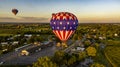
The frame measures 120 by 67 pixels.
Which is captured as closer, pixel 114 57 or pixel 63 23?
pixel 63 23

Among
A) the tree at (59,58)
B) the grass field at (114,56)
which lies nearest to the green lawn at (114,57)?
the grass field at (114,56)

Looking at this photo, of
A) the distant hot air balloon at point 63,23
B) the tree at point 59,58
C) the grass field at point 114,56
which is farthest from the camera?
the grass field at point 114,56

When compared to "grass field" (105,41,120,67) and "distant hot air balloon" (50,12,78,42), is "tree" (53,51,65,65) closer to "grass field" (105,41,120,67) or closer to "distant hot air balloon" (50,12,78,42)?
"distant hot air balloon" (50,12,78,42)

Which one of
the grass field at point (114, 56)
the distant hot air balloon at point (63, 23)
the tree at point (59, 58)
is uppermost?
the distant hot air balloon at point (63, 23)

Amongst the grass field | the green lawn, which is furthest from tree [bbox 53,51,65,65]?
the green lawn

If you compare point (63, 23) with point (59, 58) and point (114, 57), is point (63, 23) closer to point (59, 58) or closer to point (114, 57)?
point (59, 58)

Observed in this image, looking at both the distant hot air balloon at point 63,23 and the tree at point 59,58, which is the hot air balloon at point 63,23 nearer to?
the distant hot air balloon at point 63,23

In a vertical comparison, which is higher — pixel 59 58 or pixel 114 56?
pixel 59 58

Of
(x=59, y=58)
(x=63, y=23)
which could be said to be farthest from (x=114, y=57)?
(x=63, y=23)

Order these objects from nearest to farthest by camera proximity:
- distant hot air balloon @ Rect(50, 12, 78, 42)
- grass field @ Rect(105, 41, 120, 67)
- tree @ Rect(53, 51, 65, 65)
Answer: distant hot air balloon @ Rect(50, 12, 78, 42) < tree @ Rect(53, 51, 65, 65) < grass field @ Rect(105, 41, 120, 67)
